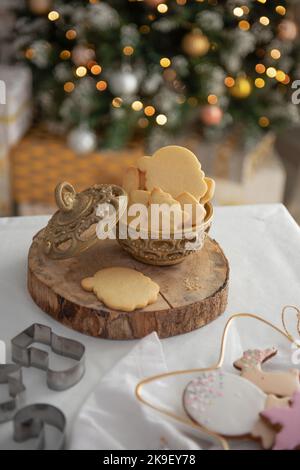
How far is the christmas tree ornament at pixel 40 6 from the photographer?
7.70ft

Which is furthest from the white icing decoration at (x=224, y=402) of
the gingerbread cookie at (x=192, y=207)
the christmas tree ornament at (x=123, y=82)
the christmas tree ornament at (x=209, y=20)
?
the christmas tree ornament at (x=209, y=20)

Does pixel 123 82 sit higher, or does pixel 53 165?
pixel 123 82

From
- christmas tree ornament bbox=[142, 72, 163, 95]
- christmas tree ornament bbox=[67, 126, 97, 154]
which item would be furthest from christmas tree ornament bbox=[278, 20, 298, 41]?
christmas tree ornament bbox=[67, 126, 97, 154]

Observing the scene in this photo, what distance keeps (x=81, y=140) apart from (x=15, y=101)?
0.93 feet

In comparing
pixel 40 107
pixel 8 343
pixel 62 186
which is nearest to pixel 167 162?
pixel 62 186

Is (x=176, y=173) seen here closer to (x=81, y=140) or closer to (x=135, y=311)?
(x=135, y=311)

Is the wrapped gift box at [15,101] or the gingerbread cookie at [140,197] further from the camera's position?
the wrapped gift box at [15,101]

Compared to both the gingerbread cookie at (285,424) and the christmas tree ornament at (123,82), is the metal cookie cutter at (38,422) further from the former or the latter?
the christmas tree ornament at (123,82)

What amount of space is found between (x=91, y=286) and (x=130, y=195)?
0.68 ft

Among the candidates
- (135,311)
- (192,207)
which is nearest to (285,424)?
(135,311)

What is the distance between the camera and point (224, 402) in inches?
36.0

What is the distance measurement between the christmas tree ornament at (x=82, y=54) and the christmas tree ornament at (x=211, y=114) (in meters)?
0.48
